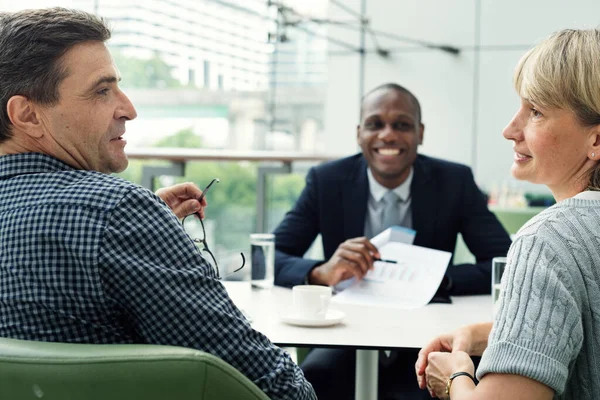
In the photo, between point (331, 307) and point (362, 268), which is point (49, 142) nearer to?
point (331, 307)

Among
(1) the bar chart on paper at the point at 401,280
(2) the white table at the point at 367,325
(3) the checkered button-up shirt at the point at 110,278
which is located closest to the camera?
(3) the checkered button-up shirt at the point at 110,278

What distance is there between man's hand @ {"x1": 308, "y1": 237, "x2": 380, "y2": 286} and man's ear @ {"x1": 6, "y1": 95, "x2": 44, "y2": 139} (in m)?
0.98

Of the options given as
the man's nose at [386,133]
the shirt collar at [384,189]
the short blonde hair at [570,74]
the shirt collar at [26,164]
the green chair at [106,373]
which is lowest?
the green chair at [106,373]

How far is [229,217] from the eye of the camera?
Answer: 13.0 ft

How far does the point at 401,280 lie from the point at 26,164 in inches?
43.6

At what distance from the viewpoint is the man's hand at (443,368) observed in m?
1.31

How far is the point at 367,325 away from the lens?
5.63ft

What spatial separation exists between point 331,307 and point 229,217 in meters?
2.12

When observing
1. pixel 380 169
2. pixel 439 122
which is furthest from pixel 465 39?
pixel 380 169

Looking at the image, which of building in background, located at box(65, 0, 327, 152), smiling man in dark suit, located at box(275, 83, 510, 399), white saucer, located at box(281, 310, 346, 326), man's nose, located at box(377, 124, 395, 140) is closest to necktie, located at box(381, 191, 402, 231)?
smiling man in dark suit, located at box(275, 83, 510, 399)

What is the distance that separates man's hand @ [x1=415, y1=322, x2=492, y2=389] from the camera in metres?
1.42

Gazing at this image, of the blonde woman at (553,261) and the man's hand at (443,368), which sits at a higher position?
the blonde woman at (553,261)

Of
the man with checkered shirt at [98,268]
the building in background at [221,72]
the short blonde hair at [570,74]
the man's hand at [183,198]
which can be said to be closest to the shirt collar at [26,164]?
the man with checkered shirt at [98,268]

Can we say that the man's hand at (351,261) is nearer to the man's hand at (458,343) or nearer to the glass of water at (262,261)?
the glass of water at (262,261)
